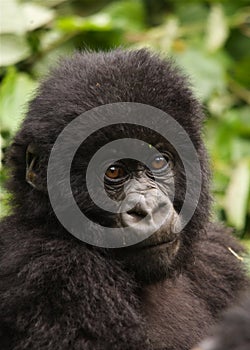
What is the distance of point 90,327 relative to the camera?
3.09 m

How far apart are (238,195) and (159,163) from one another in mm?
2378

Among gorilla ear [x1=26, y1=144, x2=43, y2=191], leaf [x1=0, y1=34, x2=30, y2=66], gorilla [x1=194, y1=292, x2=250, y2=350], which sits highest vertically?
leaf [x1=0, y1=34, x2=30, y2=66]

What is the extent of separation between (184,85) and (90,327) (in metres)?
1.22

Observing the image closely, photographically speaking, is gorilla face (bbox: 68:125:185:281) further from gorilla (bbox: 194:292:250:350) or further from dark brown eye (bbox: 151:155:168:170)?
gorilla (bbox: 194:292:250:350)

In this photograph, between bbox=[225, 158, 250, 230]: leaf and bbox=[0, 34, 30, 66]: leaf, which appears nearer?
bbox=[225, 158, 250, 230]: leaf

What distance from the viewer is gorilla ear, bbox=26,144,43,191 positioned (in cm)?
341

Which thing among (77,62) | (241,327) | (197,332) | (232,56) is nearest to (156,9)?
(232,56)

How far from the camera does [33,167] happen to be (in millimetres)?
3449

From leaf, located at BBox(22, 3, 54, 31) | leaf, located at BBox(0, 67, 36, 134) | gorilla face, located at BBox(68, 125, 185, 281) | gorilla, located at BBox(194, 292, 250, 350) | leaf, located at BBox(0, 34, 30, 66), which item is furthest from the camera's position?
leaf, located at BBox(22, 3, 54, 31)

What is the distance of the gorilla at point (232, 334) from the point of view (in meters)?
2.44

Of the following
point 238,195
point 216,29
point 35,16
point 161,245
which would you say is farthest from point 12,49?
point 161,245

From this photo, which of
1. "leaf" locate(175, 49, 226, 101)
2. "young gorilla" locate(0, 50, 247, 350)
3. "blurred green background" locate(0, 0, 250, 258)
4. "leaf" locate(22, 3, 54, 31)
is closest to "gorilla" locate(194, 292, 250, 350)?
"young gorilla" locate(0, 50, 247, 350)

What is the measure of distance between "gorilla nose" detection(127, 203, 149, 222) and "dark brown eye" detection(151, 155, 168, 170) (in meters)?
0.28

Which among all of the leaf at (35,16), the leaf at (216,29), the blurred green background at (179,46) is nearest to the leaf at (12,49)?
the blurred green background at (179,46)
